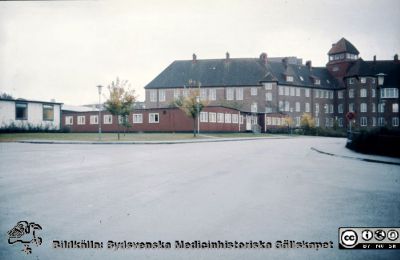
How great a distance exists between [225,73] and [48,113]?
130 feet

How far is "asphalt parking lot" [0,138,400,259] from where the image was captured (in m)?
3.97

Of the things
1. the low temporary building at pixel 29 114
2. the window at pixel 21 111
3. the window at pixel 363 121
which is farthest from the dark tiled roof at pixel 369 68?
the window at pixel 21 111

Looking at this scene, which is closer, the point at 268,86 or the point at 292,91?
the point at 268,86

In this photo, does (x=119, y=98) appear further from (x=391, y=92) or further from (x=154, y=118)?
(x=391, y=92)

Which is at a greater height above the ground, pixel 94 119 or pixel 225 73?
pixel 225 73

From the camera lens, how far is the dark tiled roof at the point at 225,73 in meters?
75.3

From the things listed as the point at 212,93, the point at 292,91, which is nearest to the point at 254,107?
the point at 212,93

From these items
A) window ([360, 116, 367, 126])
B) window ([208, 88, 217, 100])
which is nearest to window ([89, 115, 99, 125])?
window ([208, 88, 217, 100])

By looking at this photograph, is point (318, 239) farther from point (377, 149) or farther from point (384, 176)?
point (377, 149)

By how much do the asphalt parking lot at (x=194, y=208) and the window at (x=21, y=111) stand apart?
36733 millimetres

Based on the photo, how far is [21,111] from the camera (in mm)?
44500

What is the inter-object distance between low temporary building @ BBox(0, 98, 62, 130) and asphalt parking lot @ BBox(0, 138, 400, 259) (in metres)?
35.2

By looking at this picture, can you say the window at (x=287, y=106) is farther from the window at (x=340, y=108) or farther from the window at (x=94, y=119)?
the window at (x=94, y=119)

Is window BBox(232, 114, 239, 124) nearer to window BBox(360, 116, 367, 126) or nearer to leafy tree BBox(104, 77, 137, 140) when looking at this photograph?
leafy tree BBox(104, 77, 137, 140)
